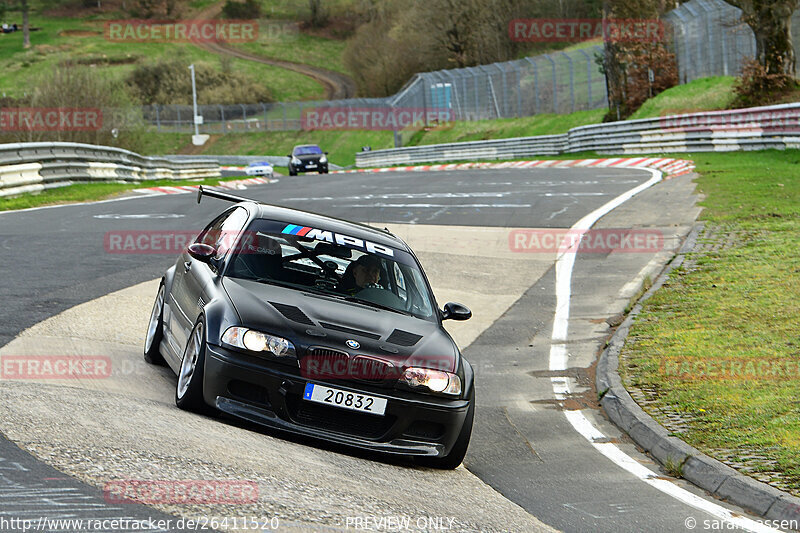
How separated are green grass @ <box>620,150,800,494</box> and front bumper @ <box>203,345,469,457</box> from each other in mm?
2106

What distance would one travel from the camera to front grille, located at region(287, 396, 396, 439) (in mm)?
6398

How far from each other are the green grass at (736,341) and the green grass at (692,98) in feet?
70.1

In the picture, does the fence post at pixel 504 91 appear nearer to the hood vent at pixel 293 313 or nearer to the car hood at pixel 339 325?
the car hood at pixel 339 325

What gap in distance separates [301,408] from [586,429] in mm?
2803

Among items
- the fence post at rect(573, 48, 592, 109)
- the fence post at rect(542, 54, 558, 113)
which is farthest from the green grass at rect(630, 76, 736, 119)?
the fence post at rect(542, 54, 558, 113)

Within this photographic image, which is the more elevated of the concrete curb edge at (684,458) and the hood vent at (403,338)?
the hood vent at (403,338)

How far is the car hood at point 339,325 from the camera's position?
6531mm

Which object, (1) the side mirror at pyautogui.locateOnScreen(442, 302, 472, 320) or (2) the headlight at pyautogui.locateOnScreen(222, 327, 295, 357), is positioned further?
(1) the side mirror at pyautogui.locateOnScreen(442, 302, 472, 320)

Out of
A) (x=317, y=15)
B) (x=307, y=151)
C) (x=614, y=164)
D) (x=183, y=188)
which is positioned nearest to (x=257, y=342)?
(x=183, y=188)

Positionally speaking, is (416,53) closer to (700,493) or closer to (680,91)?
(680,91)

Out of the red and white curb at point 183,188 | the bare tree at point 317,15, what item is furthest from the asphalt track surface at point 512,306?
the bare tree at point 317,15

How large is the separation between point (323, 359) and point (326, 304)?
786 millimetres

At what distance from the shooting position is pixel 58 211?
67.3 feet

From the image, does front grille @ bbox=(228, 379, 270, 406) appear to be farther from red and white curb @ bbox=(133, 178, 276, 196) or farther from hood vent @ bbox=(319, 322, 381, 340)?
red and white curb @ bbox=(133, 178, 276, 196)
